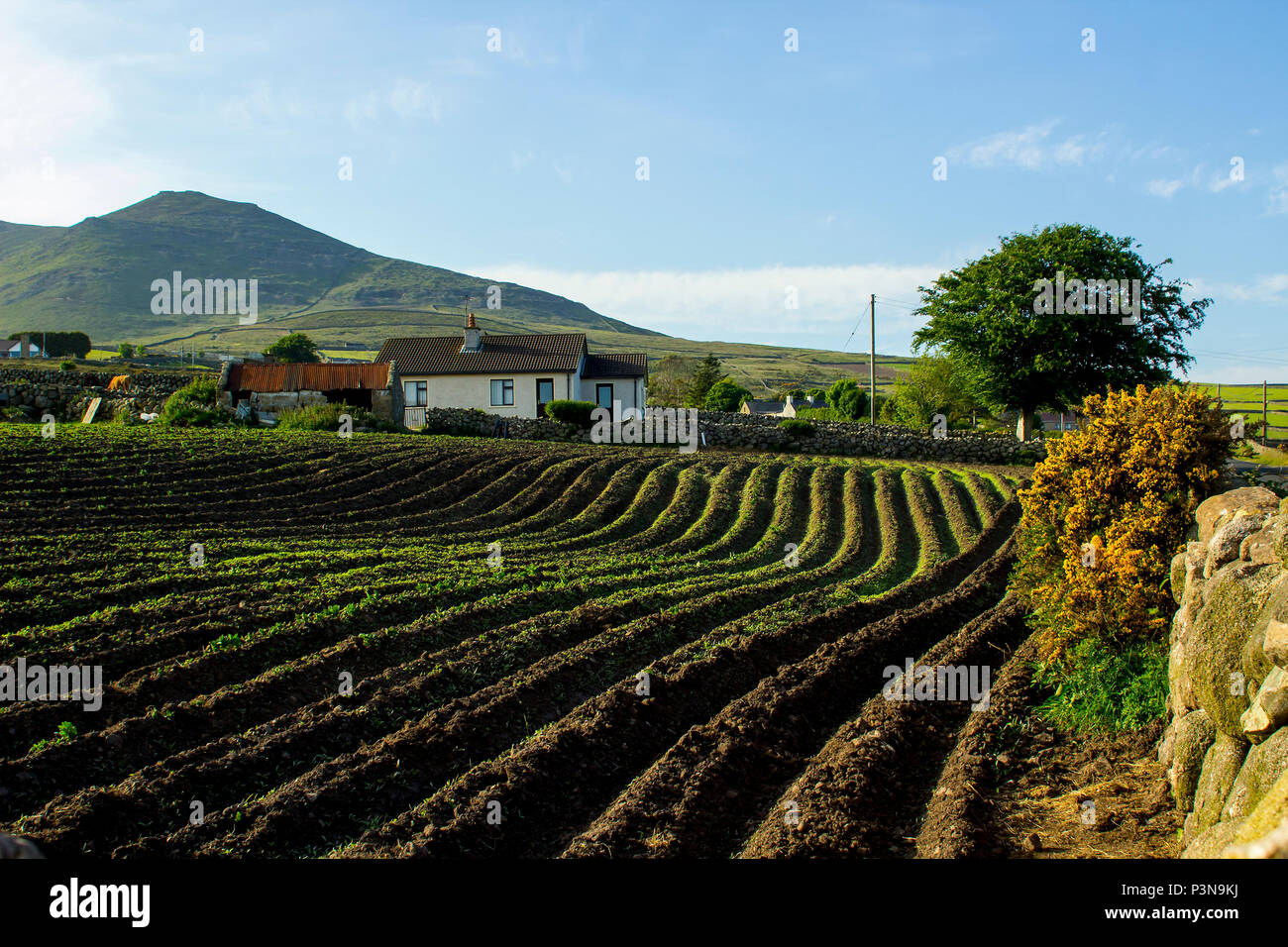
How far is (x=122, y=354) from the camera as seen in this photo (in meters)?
63.1

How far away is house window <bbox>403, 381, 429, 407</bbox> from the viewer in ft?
139

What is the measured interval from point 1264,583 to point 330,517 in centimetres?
1468

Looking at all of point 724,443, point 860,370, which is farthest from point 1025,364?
point 860,370

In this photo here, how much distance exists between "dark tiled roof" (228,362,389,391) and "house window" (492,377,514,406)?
7.59m

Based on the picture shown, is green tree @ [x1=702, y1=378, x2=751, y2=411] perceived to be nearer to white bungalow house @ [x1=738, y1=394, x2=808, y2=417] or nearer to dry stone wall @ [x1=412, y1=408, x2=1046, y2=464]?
white bungalow house @ [x1=738, y1=394, x2=808, y2=417]

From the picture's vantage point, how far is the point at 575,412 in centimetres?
3553

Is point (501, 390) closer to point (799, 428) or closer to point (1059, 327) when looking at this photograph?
point (799, 428)

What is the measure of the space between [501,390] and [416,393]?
169 inches

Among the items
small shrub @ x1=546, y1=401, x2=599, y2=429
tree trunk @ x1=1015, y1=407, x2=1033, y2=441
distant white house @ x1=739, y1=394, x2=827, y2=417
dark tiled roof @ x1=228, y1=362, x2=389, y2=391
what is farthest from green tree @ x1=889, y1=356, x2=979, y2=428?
dark tiled roof @ x1=228, y1=362, x2=389, y2=391

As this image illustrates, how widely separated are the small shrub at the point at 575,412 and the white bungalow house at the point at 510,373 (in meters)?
4.42

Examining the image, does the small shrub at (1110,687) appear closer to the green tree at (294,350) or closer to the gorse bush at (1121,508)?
the gorse bush at (1121,508)

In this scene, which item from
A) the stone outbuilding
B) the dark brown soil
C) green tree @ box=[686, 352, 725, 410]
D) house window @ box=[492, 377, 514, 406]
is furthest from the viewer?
green tree @ box=[686, 352, 725, 410]

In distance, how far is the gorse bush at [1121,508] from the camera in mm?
8023

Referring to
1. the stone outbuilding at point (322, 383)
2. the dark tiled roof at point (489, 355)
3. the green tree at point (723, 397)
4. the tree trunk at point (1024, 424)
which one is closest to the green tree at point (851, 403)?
the green tree at point (723, 397)
